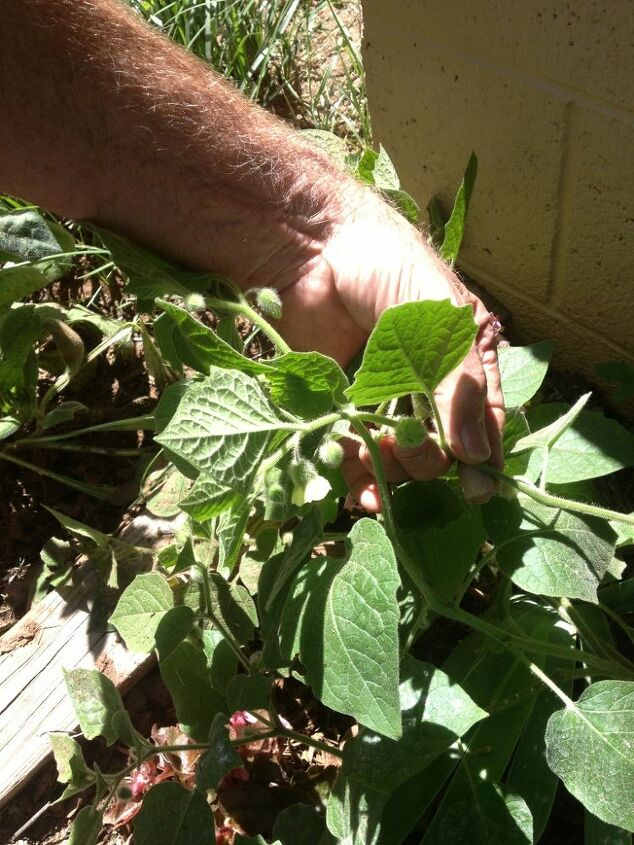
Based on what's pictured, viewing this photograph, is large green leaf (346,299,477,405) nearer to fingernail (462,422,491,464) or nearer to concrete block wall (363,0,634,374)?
fingernail (462,422,491,464)

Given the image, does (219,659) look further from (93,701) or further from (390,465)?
(390,465)

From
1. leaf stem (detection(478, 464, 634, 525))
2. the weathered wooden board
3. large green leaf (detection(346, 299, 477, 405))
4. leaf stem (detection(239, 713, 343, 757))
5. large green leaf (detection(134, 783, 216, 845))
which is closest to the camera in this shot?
large green leaf (detection(346, 299, 477, 405))

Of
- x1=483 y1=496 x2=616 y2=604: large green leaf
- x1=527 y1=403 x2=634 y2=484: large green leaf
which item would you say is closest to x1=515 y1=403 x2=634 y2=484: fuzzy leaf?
x1=527 y1=403 x2=634 y2=484: large green leaf

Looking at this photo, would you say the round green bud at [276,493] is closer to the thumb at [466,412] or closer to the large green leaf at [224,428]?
the large green leaf at [224,428]

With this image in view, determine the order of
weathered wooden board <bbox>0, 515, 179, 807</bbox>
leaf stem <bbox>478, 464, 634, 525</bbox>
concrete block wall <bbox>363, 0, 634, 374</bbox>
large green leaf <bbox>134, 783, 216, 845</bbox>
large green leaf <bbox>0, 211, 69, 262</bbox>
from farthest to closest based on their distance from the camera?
1. large green leaf <bbox>0, 211, 69, 262</bbox>
2. weathered wooden board <bbox>0, 515, 179, 807</bbox>
3. concrete block wall <bbox>363, 0, 634, 374</bbox>
4. large green leaf <bbox>134, 783, 216, 845</bbox>
5. leaf stem <bbox>478, 464, 634, 525</bbox>

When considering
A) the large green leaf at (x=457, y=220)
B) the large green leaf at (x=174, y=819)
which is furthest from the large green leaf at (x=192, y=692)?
the large green leaf at (x=457, y=220)

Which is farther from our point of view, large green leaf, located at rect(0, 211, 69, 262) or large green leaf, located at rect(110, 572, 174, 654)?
large green leaf, located at rect(0, 211, 69, 262)
